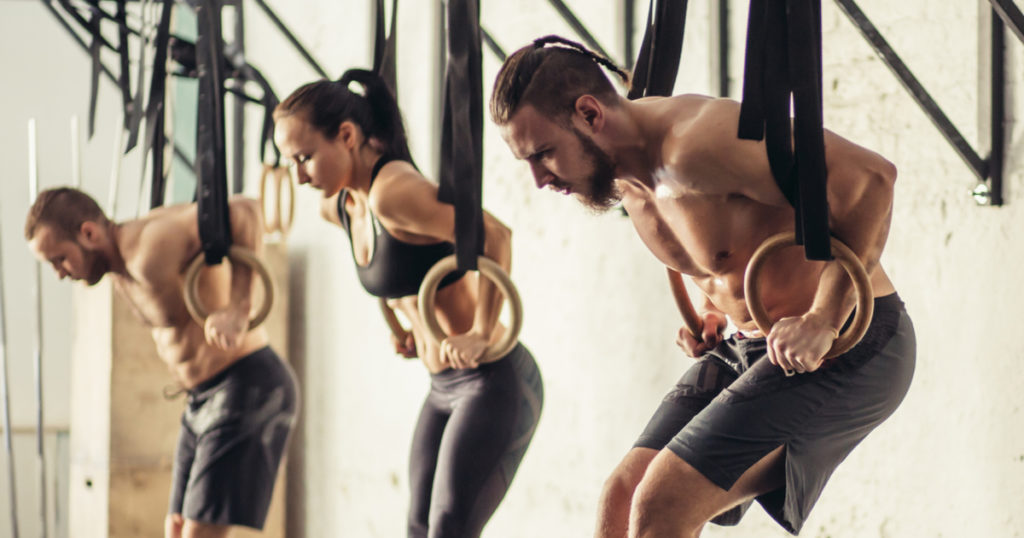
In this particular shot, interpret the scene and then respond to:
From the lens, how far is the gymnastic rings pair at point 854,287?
4.43 feet

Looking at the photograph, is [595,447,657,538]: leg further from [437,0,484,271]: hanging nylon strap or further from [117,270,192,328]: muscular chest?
[117,270,192,328]: muscular chest

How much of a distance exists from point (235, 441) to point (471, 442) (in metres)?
0.70

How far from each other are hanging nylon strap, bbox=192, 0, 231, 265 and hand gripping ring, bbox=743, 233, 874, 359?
4.16ft

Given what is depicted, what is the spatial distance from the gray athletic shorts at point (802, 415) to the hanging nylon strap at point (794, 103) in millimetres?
188

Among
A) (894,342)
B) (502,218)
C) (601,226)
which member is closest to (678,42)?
(894,342)

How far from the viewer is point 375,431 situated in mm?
3570

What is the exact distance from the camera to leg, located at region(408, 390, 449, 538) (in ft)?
7.36

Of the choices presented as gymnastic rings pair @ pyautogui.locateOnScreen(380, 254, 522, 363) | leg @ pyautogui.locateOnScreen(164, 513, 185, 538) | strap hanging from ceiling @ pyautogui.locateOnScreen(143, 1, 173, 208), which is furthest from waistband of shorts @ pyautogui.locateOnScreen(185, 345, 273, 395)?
gymnastic rings pair @ pyautogui.locateOnScreen(380, 254, 522, 363)

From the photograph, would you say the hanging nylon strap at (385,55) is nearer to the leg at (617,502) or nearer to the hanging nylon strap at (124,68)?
the hanging nylon strap at (124,68)

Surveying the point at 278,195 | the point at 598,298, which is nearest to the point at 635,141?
the point at 598,298

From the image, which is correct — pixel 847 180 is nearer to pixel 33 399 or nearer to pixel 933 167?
pixel 933 167

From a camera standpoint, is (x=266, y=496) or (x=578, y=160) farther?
(x=266, y=496)

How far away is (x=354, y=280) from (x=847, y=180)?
2423mm

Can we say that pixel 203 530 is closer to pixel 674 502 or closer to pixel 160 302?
pixel 160 302
